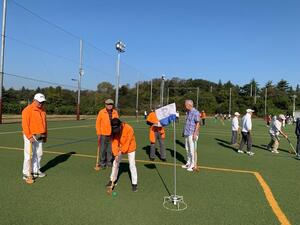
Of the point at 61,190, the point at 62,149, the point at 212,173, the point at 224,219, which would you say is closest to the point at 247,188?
the point at 212,173

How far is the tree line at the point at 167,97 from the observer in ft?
141

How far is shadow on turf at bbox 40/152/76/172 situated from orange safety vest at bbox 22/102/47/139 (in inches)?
59.5

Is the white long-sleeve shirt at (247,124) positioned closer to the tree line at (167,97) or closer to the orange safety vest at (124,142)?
the tree line at (167,97)

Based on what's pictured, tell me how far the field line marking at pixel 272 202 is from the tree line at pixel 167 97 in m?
7.17

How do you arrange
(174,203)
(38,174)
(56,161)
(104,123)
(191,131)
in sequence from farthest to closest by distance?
(56,161) < (191,131) < (104,123) < (38,174) < (174,203)

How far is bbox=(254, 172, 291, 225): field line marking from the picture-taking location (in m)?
4.96

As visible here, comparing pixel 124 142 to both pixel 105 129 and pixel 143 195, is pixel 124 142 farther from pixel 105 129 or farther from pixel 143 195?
pixel 105 129

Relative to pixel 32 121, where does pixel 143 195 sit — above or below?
below

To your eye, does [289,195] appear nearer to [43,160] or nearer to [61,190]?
[61,190]

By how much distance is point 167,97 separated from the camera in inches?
2702

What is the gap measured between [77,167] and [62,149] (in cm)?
335

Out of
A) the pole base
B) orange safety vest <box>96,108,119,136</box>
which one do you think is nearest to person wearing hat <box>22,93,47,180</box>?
orange safety vest <box>96,108,119,136</box>

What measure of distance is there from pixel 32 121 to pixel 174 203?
347 centimetres

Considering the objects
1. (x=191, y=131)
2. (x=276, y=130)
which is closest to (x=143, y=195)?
(x=191, y=131)
